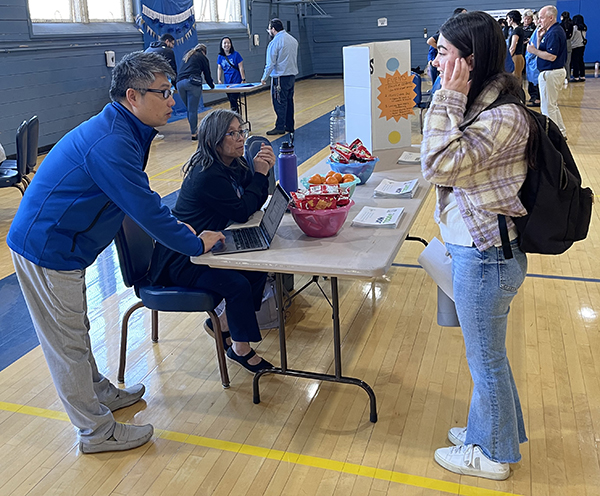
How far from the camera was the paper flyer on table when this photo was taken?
216cm

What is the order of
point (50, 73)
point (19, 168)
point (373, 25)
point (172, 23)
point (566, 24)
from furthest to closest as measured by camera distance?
point (373, 25)
point (566, 24)
point (172, 23)
point (50, 73)
point (19, 168)

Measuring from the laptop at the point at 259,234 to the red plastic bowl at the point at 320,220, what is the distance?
0.27ft

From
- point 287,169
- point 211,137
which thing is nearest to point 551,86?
point 287,169

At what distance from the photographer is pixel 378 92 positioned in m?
3.78

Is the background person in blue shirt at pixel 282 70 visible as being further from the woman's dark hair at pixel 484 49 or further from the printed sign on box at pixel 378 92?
the woman's dark hair at pixel 484 49

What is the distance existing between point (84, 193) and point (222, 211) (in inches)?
28.2

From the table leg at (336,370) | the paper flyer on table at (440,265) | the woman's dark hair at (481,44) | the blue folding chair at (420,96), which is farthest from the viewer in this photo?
the blue folding chair at (420,96)

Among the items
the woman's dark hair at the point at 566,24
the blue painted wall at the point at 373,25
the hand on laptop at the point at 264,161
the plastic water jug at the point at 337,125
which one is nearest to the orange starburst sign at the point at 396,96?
the plastic water jug at the point at 337,125

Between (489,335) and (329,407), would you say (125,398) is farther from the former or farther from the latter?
(489,335)

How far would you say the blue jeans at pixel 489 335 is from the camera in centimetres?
185

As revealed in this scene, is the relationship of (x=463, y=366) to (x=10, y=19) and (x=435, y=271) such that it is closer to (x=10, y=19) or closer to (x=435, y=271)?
(x=435, y=271)

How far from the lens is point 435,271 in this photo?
2.21 metres

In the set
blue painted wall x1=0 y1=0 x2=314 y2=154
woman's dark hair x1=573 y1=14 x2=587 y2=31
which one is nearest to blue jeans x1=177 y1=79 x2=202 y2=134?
blue painted wall x1=0 y1=0 x2=314 y2=154

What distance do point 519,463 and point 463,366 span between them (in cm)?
68
